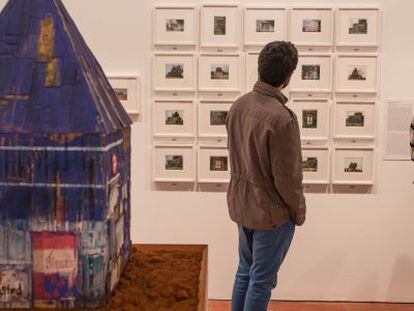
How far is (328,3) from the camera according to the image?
3.89 m

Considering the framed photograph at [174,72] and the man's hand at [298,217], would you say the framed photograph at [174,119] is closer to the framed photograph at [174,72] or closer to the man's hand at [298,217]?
the framed photograph at [174,72]

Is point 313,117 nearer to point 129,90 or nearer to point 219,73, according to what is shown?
point 219,73

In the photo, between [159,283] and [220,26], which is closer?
[159,283]

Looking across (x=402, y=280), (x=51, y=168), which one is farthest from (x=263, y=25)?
(x=51, y=168)

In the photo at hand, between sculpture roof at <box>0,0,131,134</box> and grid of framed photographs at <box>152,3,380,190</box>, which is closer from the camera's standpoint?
sculpture roof at <box>0,0,131,134</box>

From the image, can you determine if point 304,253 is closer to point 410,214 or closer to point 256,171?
point 410,214

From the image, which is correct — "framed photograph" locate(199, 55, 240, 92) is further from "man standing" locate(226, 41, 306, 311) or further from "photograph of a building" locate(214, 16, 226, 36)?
"man standing" locate(226, 41, 306, 311)

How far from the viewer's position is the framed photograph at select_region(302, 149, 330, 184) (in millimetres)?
3988

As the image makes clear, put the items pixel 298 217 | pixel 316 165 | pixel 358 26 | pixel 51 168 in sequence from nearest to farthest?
pixel 51 168 → pixel 298 217 → pixel 358 26 → pixel 316 165

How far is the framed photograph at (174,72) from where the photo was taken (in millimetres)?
3922

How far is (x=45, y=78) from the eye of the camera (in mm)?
1329

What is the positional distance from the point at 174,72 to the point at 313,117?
1.00 m

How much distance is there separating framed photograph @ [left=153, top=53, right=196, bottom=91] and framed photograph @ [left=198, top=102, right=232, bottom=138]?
0.17 metres

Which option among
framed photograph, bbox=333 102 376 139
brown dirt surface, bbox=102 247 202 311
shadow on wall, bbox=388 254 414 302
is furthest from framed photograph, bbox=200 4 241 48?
brown dirt surface, bbox=102 247 202 311
